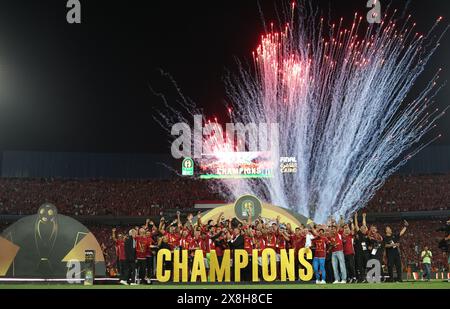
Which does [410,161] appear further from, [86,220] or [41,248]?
[41,248]

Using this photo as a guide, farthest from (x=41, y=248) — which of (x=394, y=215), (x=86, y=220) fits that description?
(x=394, y=215)

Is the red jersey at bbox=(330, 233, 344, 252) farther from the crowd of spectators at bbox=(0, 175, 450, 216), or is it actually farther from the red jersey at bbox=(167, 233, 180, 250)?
the crowd of spectators at bbox=(0, 175, 450, 216)

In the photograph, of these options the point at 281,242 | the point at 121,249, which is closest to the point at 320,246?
the point at 281,242

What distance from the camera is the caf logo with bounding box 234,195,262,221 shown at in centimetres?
2527

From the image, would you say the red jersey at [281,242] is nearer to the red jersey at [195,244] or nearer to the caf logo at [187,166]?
the red jersey at [195,244]

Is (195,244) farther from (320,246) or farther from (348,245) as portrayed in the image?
(348,245)

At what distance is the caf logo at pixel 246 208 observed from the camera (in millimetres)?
25266

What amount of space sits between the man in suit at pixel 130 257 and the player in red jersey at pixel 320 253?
7.05 meters

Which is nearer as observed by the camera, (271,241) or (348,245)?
(348,245)

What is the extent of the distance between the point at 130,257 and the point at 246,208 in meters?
6.82

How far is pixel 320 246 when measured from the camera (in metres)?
19.2

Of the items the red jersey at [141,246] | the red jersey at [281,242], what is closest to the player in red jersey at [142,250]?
the red jersey at [141,246]

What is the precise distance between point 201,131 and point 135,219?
39.2 feet
